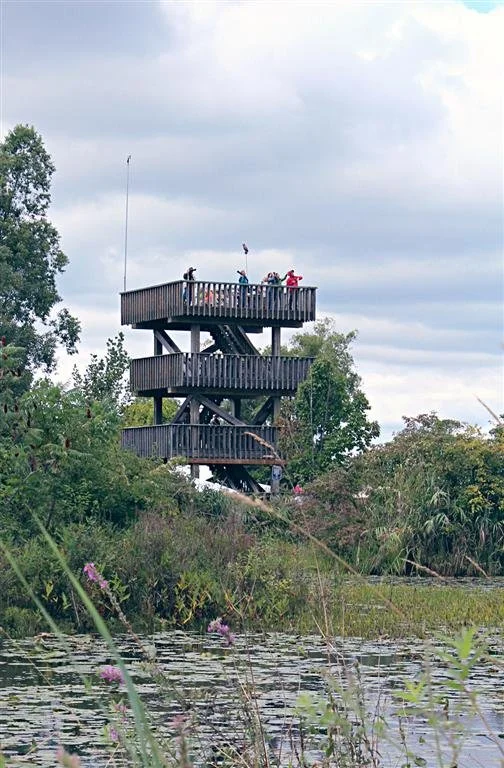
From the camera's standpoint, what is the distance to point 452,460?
30203 mm

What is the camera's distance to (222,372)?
4253 cm

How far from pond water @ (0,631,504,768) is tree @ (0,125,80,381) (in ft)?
95.0

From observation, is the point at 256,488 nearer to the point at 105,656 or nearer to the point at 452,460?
the point at 452,460

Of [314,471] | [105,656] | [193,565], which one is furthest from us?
[314,471]

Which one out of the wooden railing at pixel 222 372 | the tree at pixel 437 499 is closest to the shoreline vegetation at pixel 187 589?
the tree at pixel 437 499

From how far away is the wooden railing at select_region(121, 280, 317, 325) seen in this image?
42531 millimetres

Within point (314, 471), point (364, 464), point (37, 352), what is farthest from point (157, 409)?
point (364, 464)

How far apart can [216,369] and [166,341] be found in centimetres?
295

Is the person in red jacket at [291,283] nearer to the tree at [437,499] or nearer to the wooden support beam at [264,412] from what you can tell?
the wooden support beam at [264,412]

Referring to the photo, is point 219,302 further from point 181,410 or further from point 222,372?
point 181,410

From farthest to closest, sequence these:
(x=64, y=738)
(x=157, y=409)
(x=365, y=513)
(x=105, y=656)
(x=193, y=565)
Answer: (x=157, y=409)
(x=365, y=513)
(x=193, y=565)
(x=105, y=656)
(x=64, y=738)

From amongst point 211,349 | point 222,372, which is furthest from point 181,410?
point 211,349

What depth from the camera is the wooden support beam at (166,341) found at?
44312mm

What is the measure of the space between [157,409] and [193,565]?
89.4 ft
